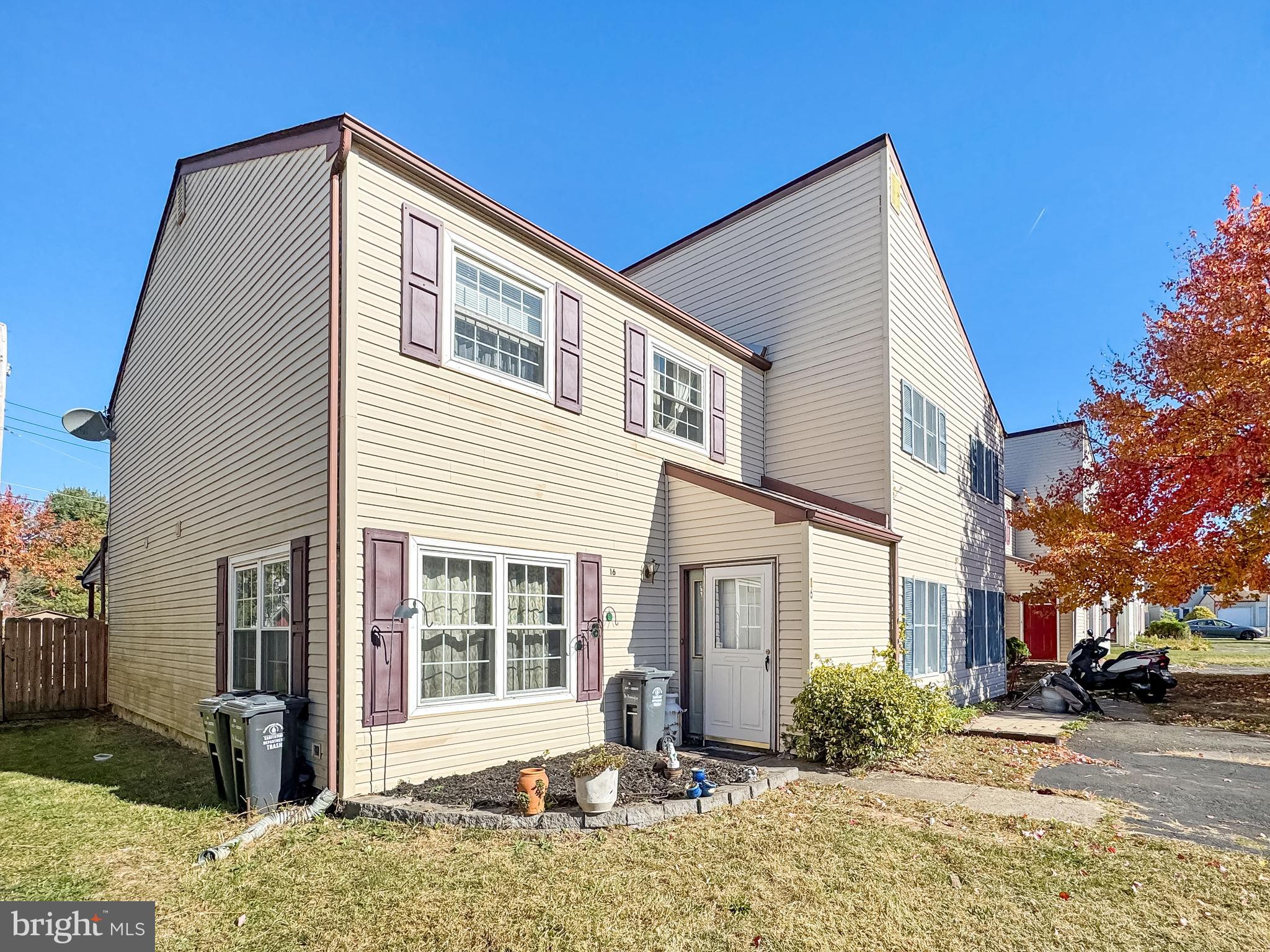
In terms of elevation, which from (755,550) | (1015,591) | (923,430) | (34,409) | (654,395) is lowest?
(1015,591)

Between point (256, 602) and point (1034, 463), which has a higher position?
point (1034, 463)

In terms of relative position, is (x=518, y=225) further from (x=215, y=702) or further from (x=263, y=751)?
(x=263, y=751)

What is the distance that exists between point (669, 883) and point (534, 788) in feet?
5.40

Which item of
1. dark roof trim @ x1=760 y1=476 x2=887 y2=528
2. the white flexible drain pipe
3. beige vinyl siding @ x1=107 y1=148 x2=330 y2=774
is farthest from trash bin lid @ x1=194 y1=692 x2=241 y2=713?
dark roof trim @ x1=760 y1=476 x2=887 y2=528

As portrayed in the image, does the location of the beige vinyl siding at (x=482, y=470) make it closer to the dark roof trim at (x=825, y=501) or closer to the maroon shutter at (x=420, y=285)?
the maroon shutter at (x=420, y=285)

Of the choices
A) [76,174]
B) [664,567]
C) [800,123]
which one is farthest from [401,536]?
[76,174]

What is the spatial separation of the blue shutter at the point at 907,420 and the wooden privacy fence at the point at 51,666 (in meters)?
14.5

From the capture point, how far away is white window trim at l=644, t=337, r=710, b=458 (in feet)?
33.4

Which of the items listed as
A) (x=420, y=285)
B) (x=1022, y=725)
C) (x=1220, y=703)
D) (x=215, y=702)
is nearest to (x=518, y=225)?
(x=420, y=285)

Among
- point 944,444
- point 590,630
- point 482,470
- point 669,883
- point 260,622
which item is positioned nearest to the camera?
point 669,883

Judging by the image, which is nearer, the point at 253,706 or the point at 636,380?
the point at 253,706

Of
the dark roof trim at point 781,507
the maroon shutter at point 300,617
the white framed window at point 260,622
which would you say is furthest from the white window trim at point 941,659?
the white framed window at point 260,622

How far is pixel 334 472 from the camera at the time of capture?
6582mm

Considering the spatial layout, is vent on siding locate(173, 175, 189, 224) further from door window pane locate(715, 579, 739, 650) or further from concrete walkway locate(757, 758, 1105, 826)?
concrete walkway locate(757, 758, 1105, 826)
